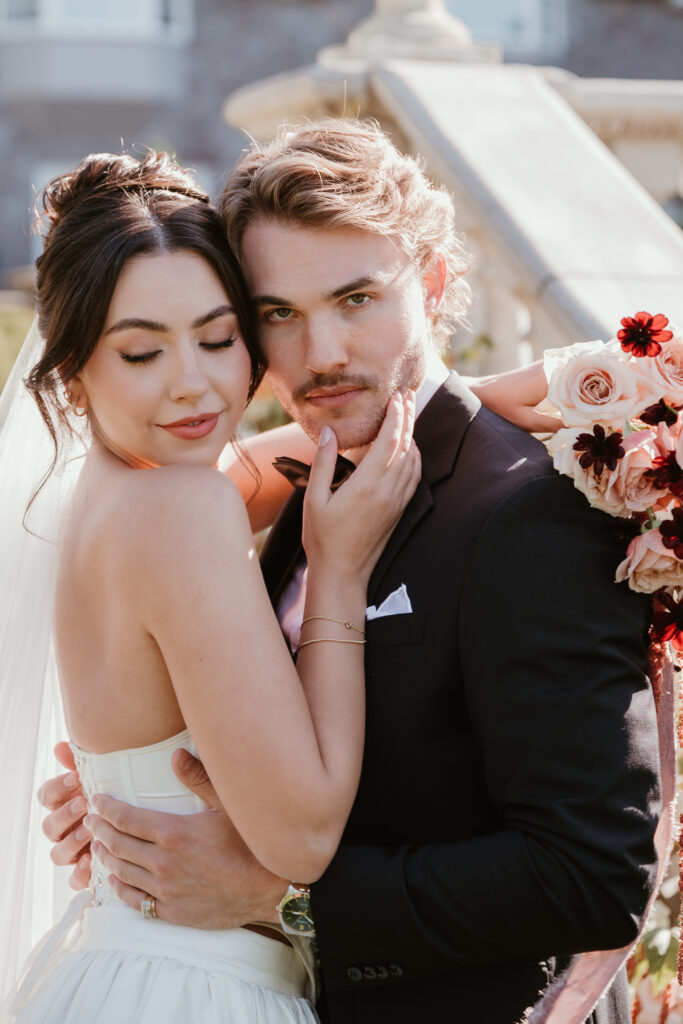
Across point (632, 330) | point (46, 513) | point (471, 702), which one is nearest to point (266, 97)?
point (46, 513)

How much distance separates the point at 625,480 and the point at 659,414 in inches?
6.4

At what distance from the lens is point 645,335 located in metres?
2.23

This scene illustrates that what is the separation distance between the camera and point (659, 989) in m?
3.28

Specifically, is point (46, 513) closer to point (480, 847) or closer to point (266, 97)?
point (480, 847)

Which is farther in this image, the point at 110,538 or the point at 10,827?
the point at 10,827

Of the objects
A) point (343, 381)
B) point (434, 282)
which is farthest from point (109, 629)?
point (434, 282)

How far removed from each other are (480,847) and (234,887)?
0.53 m

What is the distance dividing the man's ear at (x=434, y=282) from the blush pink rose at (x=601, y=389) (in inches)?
28.0

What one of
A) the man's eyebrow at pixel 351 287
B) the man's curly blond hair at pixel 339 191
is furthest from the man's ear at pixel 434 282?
the man's eyebrow at pixel 351 287

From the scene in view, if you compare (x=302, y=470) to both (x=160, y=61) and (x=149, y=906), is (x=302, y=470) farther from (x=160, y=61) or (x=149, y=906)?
(x=160, y=61)

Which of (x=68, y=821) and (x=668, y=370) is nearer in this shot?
(x=668, y=370)

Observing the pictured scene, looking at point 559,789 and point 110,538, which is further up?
point 110,538

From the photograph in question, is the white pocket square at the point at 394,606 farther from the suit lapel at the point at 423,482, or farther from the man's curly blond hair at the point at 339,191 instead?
the man's curly blond hair at the point at 339,191

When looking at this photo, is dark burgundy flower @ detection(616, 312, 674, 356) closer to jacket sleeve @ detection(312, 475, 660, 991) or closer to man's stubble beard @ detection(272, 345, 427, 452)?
jacket sleeve @ detection(312, 475, 660, 991)
